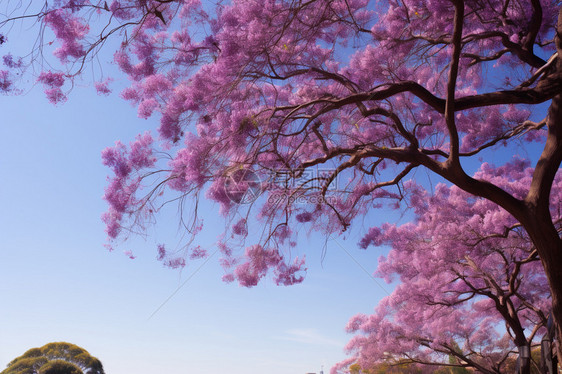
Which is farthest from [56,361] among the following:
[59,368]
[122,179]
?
[122,179]

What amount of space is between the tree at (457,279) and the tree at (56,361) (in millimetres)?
13443

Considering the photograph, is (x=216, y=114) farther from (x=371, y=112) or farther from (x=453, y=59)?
(x=453, y=59)

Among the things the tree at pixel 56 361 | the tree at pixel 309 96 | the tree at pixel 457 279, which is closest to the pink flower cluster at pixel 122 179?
the tree at pixel 309 96

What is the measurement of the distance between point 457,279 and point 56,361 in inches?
709

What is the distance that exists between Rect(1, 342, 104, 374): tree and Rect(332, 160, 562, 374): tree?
44.1ft

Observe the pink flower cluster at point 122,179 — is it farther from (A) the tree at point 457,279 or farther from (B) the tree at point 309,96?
(A) the tree at point 457,279

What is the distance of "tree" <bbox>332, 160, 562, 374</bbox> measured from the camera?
8.36 meters

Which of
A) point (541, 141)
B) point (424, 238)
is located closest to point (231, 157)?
point (424, 238)

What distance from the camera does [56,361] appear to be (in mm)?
20031

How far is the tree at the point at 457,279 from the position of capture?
8.36 metres

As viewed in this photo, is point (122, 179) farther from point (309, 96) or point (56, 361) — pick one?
point (56, 361)

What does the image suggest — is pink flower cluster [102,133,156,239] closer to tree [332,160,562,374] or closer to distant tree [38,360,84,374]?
tree [332,160,562,374]

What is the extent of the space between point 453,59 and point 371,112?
1454 mm

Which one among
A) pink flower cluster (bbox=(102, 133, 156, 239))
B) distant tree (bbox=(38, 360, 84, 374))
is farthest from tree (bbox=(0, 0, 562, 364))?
distant tree (bbox=(38, 360, 84, 374))
